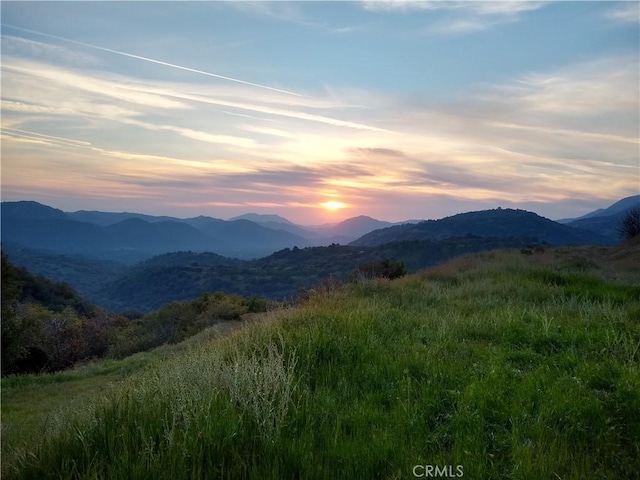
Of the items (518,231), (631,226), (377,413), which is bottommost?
(377,413)

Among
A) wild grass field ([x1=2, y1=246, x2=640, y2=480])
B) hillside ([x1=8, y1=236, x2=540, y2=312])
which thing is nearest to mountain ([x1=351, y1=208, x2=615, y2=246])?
hillside ([x1=8, y1=236, x2=540, y2=312])

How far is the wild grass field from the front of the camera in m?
3.35

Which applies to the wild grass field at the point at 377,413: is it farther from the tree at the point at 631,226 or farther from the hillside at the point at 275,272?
the hillside at the point at 275,272

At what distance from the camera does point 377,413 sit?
415cm

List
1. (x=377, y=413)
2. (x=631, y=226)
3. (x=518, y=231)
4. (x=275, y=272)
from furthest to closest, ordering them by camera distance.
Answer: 1. (x=518, y=231)
2. (x=275, y=272)
3. (x=631, y=226)
4. (x=377, y=413)

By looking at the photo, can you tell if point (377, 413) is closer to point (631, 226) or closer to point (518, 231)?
point (631, 226)

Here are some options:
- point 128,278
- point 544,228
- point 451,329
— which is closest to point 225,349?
point 451,329

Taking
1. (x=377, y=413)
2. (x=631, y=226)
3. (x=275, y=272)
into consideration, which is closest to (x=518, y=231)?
(x=275, y=272)

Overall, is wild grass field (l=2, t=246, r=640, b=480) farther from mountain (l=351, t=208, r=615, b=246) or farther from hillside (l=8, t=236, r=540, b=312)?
mountain (l=351, t=208, r=615, b=246)

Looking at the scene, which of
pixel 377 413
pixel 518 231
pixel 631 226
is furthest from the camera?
pixel 518 231

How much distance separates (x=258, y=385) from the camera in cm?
417

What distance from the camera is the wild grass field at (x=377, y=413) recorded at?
3.35 m

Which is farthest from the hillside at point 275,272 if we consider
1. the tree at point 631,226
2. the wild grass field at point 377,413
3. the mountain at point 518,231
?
the wild grass field at point 377,413

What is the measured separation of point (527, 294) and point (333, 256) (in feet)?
425
